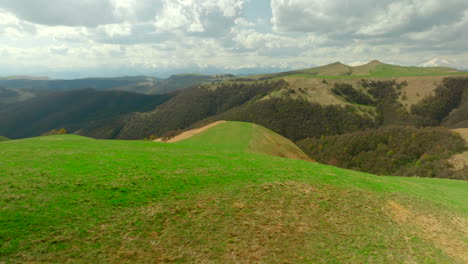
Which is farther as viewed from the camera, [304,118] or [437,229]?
[304,118]

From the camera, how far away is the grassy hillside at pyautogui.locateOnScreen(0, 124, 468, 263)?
886 cm

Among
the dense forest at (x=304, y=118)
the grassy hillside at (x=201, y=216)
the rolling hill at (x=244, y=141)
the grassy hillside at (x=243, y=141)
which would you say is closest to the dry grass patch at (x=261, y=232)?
the grassy hillside at (x=201, y=216)

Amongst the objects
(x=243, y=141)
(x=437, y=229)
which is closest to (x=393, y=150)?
(x=243, y=141)

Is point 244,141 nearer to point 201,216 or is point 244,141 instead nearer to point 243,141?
point 243,141

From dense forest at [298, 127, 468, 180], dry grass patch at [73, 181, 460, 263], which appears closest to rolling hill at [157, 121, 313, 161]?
dry grass patch at [73, 181, 460, 263]

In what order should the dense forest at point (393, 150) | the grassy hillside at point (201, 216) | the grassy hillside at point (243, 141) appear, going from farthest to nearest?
the dense forest at point (393, 150) → the grassy hillside at point (243, 141) → the grassy hillside at point (201, 216)

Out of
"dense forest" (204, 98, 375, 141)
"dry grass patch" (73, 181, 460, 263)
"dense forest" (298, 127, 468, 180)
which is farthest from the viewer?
"dense forest" (204, 98, 375, 141)

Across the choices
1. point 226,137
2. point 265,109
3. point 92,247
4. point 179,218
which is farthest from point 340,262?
point 265,109

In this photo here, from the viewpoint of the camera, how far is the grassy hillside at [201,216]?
8.86 m

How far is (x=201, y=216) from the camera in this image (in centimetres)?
1122

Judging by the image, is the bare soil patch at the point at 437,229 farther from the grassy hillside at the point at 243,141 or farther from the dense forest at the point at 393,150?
the dense forest at the point at 393,150

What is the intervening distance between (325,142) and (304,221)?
413 feet

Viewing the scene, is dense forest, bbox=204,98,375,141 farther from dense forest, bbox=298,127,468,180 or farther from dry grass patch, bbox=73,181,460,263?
dry grass patch, bbox=73,181,460,263

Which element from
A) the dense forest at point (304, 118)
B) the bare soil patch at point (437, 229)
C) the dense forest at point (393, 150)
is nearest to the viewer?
the bare soil patch at point (437, 229)
